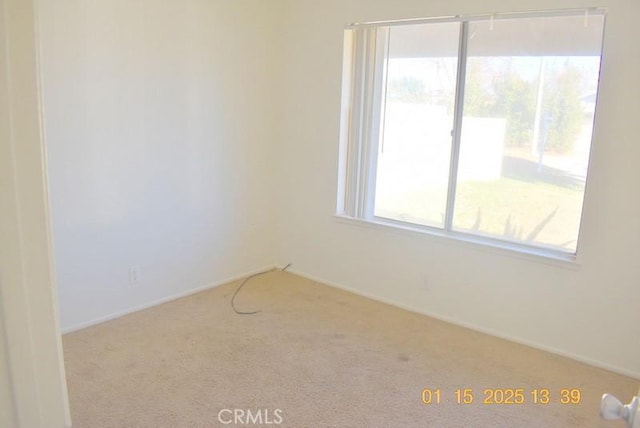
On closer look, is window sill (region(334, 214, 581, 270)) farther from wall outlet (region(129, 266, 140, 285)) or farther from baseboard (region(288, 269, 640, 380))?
wall outlet (region(129, 266, 140, 285))

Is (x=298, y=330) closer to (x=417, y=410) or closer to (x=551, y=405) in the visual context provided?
(x=417, y=410)

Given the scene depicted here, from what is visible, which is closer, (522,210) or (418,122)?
(522,210)

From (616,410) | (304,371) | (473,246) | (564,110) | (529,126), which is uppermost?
(564,110)

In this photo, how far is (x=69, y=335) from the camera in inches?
124

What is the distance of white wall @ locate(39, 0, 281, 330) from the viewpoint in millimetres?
2990

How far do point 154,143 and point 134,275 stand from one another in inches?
36.4

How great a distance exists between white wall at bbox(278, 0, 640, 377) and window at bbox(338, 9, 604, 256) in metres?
0.12

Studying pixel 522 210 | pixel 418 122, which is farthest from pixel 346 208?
pixel 522 210

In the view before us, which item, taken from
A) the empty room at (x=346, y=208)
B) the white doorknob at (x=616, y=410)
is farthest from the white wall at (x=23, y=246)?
the empty room at (x=346, y=208)

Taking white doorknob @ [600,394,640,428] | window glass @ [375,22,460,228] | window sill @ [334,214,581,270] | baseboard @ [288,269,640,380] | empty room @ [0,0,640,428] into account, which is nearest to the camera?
white doorknob @ [600,394,640,428]

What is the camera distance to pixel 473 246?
3402mm

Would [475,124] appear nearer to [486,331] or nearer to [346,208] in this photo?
[346,208]

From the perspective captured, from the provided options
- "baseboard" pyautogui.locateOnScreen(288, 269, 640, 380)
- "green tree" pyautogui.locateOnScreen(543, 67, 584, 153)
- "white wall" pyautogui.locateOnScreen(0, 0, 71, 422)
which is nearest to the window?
"green tree" pyautogui.locateOnScreen(543, 67, 584, 153)

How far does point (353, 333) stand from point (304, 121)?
5.83ft
